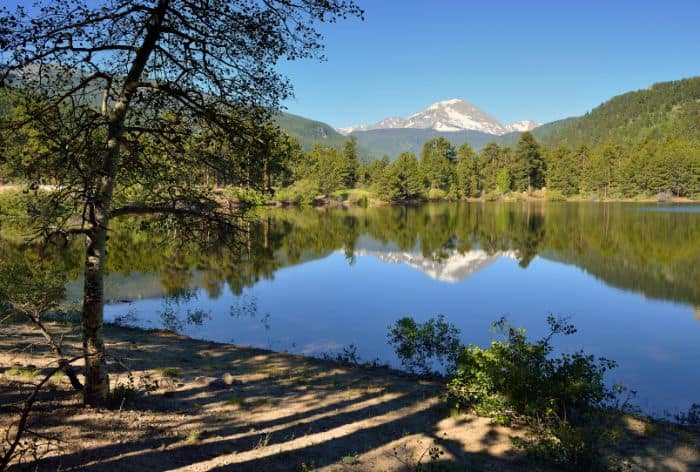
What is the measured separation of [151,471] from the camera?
6.50 meters

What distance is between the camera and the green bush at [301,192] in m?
96.1

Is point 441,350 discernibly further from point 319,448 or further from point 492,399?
point 319,448

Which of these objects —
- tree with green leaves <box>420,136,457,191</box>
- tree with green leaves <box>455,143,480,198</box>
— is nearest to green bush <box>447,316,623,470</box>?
tree with green leaves <box>420,136,457,191</box>

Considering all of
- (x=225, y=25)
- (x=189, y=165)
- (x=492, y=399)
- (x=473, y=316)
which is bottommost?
(x=473, y=316)

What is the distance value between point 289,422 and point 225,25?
695 centimetres

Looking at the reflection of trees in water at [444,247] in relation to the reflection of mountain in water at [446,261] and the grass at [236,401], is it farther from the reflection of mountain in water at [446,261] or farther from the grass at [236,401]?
the grass at [236,401]

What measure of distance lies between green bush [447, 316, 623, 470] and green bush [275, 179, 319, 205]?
8739 cm

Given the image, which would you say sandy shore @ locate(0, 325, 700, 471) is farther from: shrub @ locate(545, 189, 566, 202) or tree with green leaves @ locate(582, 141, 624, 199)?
tree with green leaves @ locate(582, 141, 624, 199)

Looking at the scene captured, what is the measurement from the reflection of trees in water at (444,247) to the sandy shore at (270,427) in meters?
3.04

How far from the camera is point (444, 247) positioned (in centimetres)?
4291

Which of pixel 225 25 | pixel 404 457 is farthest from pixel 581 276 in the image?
pixel 225 25

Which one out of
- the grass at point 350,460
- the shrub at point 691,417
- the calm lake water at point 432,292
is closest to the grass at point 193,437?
the grass at point 350,460

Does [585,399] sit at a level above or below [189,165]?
below

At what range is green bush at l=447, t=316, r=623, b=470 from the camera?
24.5ft
